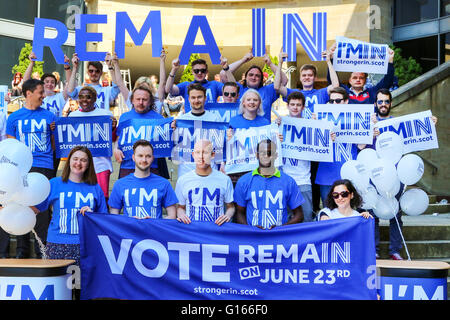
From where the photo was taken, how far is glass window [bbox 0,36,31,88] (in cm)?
2172

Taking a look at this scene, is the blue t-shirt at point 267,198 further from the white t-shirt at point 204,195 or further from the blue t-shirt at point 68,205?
the blue t-shirt at point 68,205

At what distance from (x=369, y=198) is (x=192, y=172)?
191 cm

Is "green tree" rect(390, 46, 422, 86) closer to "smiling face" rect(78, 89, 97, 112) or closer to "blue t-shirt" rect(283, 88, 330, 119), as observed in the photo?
"blue t-shirt" rect(283, 88, 330, 119)

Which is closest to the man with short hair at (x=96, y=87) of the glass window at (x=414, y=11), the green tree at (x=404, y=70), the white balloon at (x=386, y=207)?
the white balloon at (x=386, y=207)

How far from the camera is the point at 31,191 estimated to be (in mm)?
5340

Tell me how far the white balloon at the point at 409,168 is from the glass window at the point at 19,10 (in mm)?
19236

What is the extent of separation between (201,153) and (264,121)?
1.37 m

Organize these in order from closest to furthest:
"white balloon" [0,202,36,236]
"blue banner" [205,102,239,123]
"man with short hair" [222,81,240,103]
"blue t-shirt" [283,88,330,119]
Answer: "white balloon" [0,202,36,236], "blue banner" [205,102,239,123], "man with short hair" [222,81,240,103], "blue t-shirt" [283,88,330,119]

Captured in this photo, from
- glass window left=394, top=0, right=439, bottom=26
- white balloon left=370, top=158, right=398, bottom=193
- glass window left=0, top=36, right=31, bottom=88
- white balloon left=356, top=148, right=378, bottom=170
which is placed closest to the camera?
white balloon left=370, top=158, right=398, bottom=193

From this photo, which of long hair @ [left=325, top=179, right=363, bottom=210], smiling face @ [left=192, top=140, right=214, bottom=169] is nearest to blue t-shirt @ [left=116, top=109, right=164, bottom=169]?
smiling face @ [left=192, top=140, right=214, bottom=169]

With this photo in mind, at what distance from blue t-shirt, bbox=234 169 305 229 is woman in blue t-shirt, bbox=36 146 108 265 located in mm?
1432

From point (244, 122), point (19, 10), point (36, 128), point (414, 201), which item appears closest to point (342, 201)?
point (414, 201)

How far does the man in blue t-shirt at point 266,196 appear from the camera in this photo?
19.4ft

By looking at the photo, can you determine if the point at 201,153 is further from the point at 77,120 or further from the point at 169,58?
the point at 169,58
